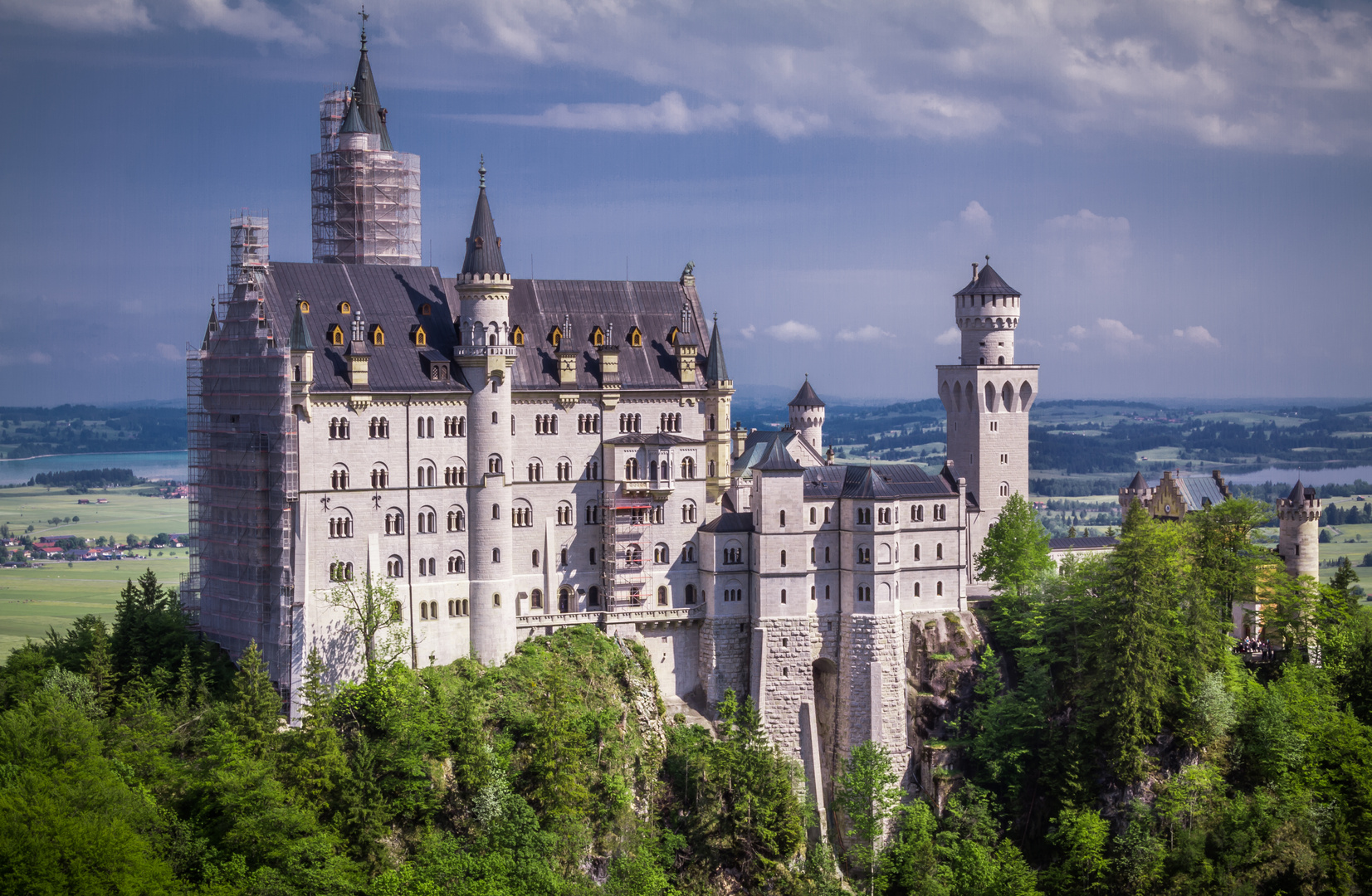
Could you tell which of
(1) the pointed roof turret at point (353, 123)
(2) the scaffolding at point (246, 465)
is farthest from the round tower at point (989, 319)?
(2) the scaffolding at point (246, 465)

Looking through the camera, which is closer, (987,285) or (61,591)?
(987,285)

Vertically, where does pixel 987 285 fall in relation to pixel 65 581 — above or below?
above

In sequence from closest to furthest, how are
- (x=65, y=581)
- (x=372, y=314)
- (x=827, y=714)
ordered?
(x=372, y=314)
(x=827, y=714)
(x=65, y=581)

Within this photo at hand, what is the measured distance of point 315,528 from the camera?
291ft

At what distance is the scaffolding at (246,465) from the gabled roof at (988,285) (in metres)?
49.3

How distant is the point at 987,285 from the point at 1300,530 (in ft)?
90.9

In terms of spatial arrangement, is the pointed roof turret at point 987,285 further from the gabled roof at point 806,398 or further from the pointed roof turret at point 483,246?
the pointed roof turret at point 483,246

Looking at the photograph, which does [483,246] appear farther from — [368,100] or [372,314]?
[368,100]

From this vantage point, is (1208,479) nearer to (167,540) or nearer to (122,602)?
(122,602)

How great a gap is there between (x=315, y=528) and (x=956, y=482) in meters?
42.1

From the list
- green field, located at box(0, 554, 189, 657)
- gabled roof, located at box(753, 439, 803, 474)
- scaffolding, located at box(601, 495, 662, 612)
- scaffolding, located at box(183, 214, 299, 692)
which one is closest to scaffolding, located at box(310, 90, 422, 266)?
scaffolding, located at box(183, 214, 299, 692)

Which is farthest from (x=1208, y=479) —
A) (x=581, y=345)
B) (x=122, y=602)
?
(x=122, y=602)

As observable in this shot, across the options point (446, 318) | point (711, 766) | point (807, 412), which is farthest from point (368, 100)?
point (711, 766)

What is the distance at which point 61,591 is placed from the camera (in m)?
156
